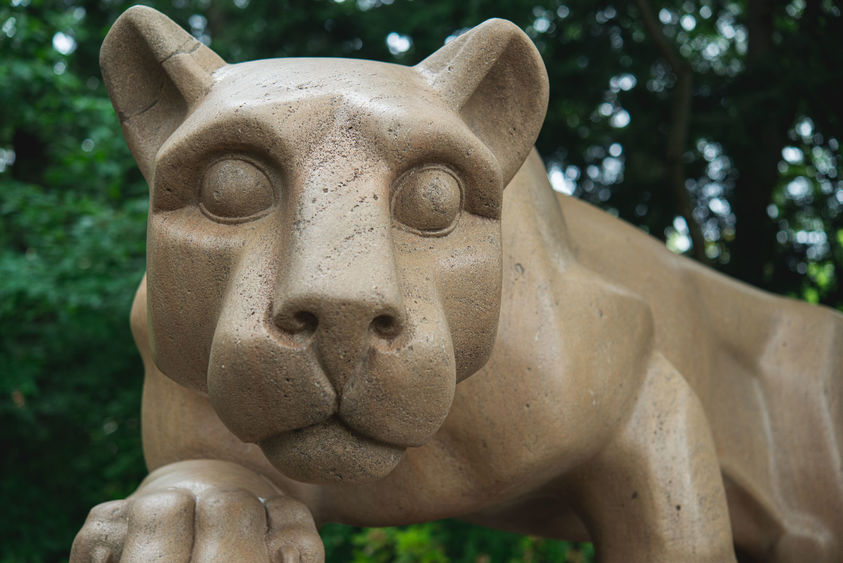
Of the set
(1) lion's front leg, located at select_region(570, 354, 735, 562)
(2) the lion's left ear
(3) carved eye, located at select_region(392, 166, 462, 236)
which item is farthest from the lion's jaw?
(1) lion's front leg, located at select_region(570, 354, 735, 562)

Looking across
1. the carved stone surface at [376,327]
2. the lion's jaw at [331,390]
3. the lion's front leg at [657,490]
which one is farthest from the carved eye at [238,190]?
the lion's front leg at [657,490]

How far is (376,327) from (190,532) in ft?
1.75

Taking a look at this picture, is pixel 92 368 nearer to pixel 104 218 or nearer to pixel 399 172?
pixel 104 218

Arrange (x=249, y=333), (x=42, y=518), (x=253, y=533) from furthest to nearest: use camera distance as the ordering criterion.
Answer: (x=42, y=518), (x=253, y=533), (x=249, y=333)

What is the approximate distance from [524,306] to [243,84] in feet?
2.26

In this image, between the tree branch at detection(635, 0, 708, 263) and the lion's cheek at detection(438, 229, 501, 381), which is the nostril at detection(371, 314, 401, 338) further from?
the tree branch at detection(635, 0, 708, 263)

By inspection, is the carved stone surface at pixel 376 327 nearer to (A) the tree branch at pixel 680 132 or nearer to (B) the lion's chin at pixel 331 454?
(B) the lion's chin at pixel 331 454

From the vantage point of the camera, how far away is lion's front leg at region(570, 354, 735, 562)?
180 cm

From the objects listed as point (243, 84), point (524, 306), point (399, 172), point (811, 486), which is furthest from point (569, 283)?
point (811, 486)

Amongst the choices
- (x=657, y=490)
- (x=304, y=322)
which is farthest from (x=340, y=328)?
(x=657, y=490)

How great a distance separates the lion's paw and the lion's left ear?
2.33 feet

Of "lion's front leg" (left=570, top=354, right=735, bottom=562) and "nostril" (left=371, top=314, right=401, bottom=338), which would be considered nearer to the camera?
"nostril" (left=371, top=314, right=401, bottom=338)

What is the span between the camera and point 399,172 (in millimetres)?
1293

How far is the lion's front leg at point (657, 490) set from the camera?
5.91ft
